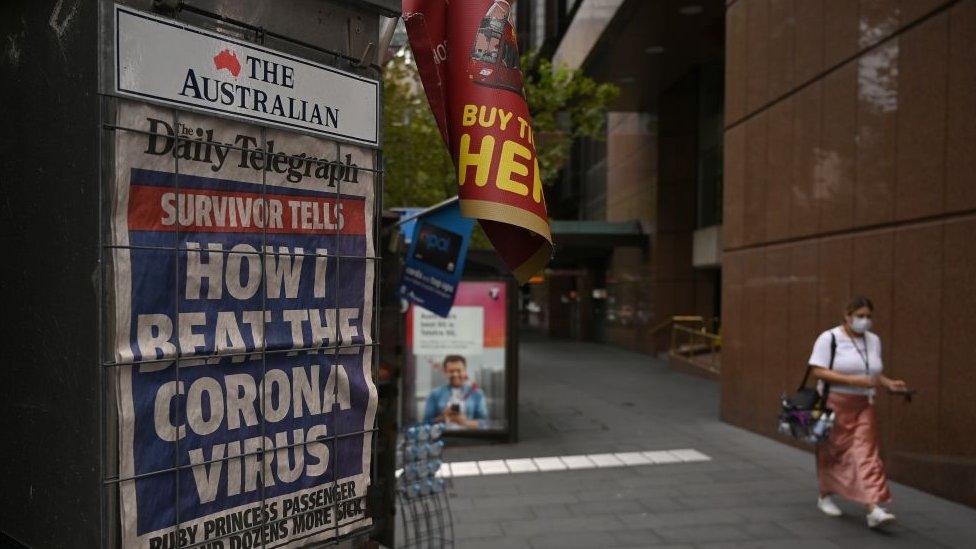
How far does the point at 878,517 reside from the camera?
5.67 m

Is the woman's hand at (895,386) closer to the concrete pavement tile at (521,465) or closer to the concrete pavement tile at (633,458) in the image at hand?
the concrete pavement tile at (633,458)

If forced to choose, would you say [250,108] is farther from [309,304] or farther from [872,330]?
[872,330]

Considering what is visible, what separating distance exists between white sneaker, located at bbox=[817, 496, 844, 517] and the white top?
94cm

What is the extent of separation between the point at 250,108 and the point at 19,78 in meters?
0.48

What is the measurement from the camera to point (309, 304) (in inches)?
70.4

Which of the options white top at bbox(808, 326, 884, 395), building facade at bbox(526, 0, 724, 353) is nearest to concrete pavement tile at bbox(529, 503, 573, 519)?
white top at bbox(808, 326, 884, 395)

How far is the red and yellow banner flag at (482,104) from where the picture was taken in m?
1.96

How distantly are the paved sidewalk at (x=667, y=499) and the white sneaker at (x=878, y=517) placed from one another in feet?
0.26

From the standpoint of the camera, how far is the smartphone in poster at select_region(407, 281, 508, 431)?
9.05 meters

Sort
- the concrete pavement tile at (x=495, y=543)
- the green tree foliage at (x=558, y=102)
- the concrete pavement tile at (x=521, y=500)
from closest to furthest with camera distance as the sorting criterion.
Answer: the concrete pavement tile at (x=495, y=543) → the concrete pavement tile at (x=521, y=500) → the green tree foliage at (x=558, y=102)

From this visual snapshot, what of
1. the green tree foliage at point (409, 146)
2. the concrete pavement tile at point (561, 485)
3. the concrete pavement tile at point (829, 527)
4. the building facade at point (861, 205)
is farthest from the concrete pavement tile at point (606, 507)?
the green tree foliage at point (409, 146)

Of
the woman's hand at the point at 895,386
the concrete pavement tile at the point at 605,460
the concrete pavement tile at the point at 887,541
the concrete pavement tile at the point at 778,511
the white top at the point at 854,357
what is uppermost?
the white top at the point at 854,357

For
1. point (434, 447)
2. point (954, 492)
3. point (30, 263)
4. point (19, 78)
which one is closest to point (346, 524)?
point (30, 263)

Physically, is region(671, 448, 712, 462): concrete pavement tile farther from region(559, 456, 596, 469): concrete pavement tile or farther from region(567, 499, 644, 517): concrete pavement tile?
region(567, 499, 644, 517): concrete pavement tile
